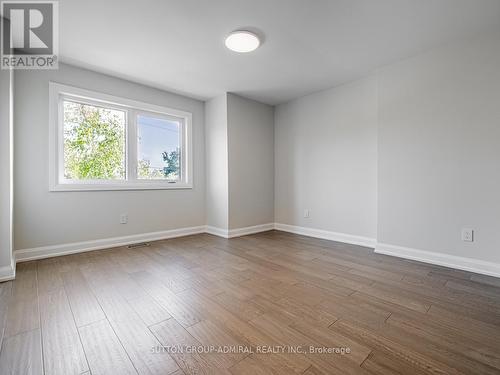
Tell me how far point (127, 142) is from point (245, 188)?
1.93 metres

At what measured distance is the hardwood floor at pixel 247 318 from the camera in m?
1.14

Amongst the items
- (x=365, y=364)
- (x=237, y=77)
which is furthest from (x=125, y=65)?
(x=365, y=364)

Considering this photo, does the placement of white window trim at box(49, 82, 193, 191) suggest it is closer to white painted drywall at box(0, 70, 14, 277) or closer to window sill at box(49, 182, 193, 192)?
window sill at box(49, 182, 193, 192)

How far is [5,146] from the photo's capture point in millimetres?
→ 2047

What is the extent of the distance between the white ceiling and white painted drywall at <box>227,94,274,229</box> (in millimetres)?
820

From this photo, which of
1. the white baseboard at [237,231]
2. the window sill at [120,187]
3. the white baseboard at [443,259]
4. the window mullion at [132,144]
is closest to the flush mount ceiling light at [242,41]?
the window mullion at [132,144]

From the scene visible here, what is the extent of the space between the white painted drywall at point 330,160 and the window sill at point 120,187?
5.99 feet

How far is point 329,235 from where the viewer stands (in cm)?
362

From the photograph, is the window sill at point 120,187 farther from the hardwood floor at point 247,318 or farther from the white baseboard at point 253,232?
the hardwood floor at point 247,318

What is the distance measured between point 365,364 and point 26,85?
3888 millimetres

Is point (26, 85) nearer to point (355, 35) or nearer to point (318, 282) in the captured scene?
point (355, 35)

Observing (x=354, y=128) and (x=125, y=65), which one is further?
(x=354, y=128)

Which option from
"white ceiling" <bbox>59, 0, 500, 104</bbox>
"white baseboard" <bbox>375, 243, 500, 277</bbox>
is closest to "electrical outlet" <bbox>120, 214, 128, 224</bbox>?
"white ceiling" <bbox>59, 0, 500, 104</bbox>

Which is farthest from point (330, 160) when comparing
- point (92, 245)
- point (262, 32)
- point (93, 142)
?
point (92, 245)
